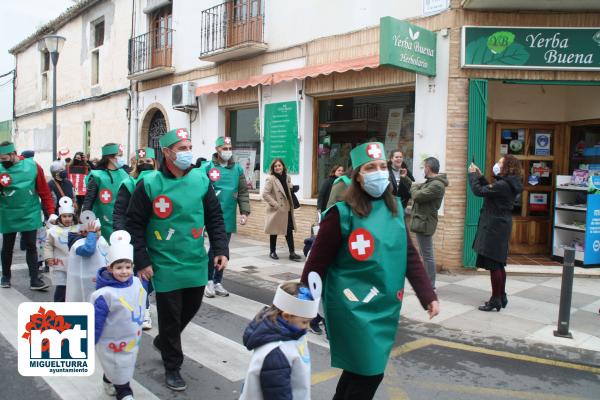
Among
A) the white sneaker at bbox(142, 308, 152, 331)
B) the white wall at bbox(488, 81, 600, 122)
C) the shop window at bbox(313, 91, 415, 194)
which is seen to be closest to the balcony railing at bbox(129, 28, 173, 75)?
the shop window at bbox(313, 91, 415, 194)

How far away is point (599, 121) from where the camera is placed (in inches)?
379

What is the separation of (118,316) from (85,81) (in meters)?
18.7

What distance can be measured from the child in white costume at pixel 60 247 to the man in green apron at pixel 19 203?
1.50 meters

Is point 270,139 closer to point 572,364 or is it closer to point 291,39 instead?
point 291,39

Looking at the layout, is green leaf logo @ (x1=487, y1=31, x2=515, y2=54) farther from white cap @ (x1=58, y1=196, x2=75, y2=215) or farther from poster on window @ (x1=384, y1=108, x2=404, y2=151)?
white cap @ (x1=58, y1=196, x2=75, y2=215)

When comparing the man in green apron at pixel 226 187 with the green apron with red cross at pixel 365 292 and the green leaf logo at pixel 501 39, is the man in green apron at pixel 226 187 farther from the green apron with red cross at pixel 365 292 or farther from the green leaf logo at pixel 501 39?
the green leaf logo at pixel 501 39

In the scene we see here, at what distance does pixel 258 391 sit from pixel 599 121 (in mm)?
9380

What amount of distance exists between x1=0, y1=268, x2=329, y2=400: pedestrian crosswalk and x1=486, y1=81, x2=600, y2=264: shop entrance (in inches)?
234

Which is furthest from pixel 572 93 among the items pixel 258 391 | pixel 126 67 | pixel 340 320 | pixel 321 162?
pixel 126 67

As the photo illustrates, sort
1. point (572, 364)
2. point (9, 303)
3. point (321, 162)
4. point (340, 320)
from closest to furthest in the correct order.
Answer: point (340, 320), point (572, 364), point (9, 303), point (321, 162)

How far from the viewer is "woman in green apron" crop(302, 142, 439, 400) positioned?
9.66ft

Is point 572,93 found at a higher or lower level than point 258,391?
higher

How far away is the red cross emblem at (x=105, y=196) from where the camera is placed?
622cm

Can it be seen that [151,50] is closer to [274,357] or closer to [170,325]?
[170,325]
